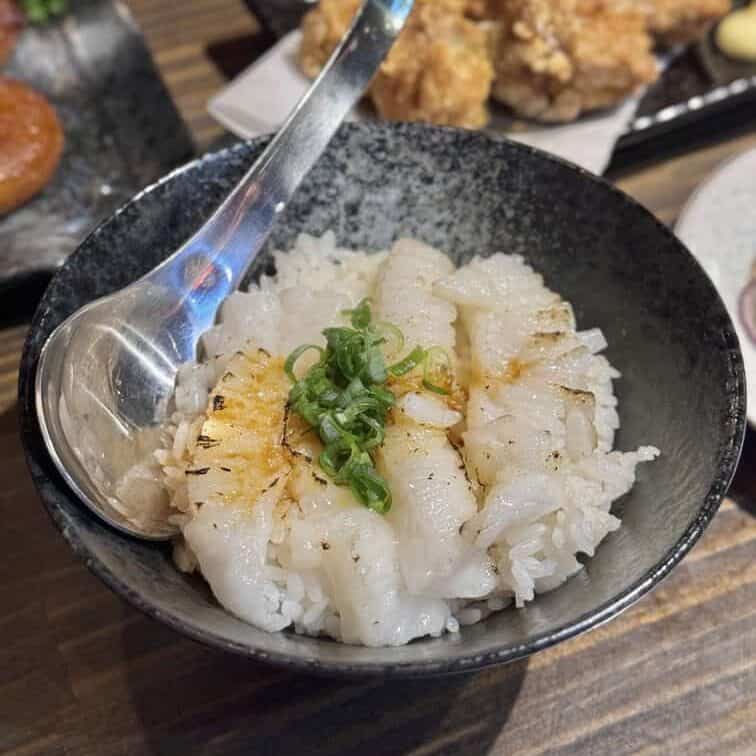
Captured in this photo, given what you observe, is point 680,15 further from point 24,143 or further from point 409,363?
point 24,143

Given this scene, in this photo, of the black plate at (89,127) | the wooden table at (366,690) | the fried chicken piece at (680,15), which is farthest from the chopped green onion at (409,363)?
the fried chicken piece at (680,15)

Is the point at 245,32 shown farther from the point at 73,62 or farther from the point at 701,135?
the point at 701,135

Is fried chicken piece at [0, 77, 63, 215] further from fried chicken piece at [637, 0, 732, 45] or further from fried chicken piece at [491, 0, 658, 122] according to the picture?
fried chicken piece at [637, 0, 732, 45]

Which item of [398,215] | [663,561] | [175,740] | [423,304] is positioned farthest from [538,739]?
[398,215]

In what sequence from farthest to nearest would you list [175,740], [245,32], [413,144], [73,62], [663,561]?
1. [245,32]
2. [73,62]
3. [413,144]
4. [175,740]
5. [663,561]

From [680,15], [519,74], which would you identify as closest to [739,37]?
[680,15]
